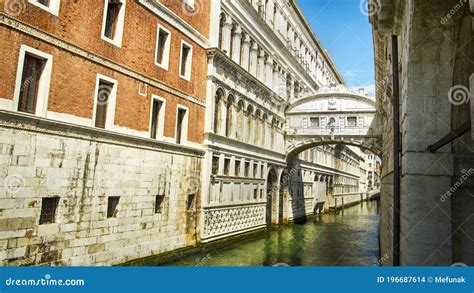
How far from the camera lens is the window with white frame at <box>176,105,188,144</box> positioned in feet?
46.6

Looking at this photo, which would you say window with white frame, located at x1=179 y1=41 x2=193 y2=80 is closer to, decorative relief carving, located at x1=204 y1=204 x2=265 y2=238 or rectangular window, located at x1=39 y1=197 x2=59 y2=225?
decorative relief carving, located at x1=204 y1=204 x2=265 y2=238

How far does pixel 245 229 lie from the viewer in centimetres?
1878

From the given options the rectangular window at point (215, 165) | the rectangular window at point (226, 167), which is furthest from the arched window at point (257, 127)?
the rectangular window at point (215, 165)

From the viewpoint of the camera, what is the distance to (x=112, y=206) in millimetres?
10883

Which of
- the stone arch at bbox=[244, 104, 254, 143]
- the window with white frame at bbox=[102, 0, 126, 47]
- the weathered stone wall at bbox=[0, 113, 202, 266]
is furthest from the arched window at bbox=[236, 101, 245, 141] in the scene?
the window with white frame at bbox=[102, 0, 126, 47]

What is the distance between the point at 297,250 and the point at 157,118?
27.8 feet

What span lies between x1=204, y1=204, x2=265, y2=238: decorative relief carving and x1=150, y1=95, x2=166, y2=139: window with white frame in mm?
4119

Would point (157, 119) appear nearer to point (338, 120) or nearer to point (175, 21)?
point (175, 21)

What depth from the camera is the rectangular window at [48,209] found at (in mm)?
8872

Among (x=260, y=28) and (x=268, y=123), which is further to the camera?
(x=268, y=123)

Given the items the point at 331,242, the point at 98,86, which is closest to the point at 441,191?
the point at 98,86

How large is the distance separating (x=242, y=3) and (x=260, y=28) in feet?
8.96

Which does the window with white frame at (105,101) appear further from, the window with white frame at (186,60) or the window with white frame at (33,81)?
the window with white frame at (186,60)

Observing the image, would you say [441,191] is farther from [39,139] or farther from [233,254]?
[233,254]
